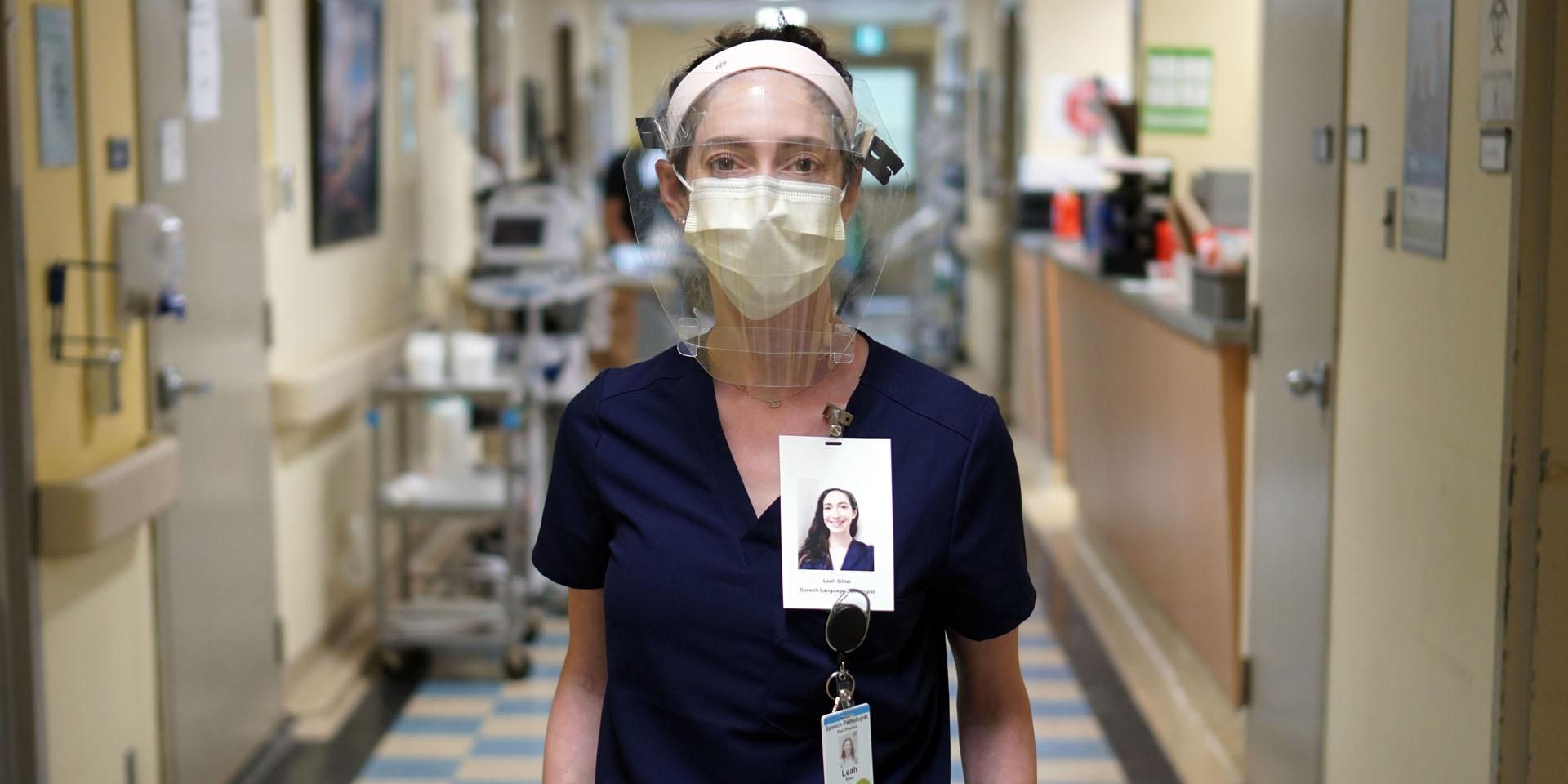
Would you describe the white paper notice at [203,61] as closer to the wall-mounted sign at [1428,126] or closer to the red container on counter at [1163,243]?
the wall-mounted sign at [1428,126]

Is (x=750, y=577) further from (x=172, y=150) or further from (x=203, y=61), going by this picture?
(x=203, y=61)

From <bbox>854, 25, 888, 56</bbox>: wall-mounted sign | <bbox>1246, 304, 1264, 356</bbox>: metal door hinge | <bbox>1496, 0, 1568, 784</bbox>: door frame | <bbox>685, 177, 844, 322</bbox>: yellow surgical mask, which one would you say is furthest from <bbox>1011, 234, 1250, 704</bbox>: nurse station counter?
<bbox>854, 25, 888, 56</bbox>: wall-mounted sign

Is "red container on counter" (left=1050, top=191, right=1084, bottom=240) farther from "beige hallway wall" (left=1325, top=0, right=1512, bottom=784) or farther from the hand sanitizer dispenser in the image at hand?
the hand sanitizer dispenser

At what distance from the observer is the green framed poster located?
20.1 feet

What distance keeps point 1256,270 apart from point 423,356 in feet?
8.27

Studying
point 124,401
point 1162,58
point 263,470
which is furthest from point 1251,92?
point 124,401

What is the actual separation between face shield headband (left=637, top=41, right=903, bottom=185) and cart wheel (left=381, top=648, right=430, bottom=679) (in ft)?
12.0

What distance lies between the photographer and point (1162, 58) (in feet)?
20.1

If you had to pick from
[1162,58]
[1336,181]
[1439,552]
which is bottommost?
[1439,552]

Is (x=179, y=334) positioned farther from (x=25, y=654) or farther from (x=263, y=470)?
(x=25, y=654)

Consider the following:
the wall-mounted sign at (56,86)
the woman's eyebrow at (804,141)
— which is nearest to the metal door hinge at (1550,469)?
the woman's eyebrow at (804,141)

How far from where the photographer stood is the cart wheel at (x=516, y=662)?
488 cm

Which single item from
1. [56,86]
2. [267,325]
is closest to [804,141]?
[56,86]

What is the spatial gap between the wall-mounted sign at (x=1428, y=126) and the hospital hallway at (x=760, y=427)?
12 millimetres
